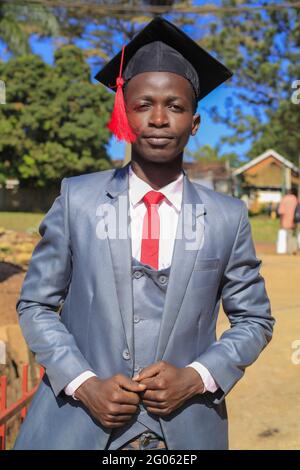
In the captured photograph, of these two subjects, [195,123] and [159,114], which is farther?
[195,123]

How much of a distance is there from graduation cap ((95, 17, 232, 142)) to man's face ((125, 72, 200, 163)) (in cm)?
3


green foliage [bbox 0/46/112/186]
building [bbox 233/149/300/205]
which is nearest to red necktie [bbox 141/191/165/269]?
green foliage [bbox 0/46/112/186]

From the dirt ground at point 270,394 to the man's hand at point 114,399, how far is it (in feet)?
9.17

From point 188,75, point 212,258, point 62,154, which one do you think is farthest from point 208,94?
point 62,154

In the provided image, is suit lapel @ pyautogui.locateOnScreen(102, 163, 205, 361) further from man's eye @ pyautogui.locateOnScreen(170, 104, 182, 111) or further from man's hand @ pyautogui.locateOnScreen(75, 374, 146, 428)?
man's eye @ pyautogui.locateOnScreen(170, 104, 182, 111)

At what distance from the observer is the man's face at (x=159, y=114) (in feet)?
5.28

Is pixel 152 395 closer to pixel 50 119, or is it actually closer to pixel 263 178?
pixel 50 119

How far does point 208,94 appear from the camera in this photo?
6.03 ft

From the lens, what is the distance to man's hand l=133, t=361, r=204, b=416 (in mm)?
1440

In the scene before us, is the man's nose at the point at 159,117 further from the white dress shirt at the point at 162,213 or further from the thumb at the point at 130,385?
the thumb at the point at 130,385

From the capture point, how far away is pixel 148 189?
1698 mm

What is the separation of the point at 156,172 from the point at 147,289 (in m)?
0.34

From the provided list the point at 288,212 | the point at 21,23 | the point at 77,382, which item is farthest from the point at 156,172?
the point at 21,23

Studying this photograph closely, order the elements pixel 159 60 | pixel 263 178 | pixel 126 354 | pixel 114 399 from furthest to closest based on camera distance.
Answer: pixel 263 178 → pixel 159 60 → pixel 126 354 → pixel 114 399
